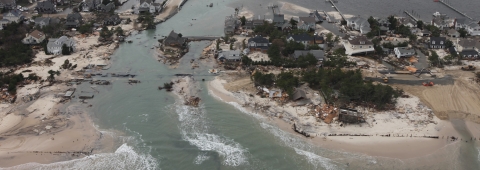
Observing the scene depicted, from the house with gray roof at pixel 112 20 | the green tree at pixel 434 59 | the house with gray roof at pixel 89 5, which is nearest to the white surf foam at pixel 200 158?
the green tree at pixel 434 59

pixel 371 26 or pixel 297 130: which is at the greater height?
pixel 371 26

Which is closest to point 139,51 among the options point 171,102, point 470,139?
point 171,102

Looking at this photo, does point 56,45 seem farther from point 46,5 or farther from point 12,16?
point 46,5

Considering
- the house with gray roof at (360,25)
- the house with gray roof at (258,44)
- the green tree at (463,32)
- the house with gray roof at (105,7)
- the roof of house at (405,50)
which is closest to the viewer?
the roof of house at (405,50)

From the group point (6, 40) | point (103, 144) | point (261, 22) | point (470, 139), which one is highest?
point (261, 22)

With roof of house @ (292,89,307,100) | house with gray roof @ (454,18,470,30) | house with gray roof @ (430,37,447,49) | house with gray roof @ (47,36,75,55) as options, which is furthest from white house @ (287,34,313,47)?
house with gray roof @ (47,36,75,55)

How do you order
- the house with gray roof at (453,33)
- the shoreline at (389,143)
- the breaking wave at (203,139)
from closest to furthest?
1. the breaking wave at (203,139)
2. the shoreline at (389,143)
3. the house with gray roof at (453,33)

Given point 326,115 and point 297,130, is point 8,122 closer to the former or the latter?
point 297,130

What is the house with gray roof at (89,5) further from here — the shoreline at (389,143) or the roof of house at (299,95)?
the shoreline at (389,143)

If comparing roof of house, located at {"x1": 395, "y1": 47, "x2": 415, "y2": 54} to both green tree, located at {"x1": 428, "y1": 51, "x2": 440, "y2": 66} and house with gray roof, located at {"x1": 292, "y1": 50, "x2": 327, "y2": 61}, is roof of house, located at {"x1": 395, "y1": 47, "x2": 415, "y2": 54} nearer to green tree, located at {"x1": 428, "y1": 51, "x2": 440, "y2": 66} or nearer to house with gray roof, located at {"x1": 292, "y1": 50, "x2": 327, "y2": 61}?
green tree, located at {"x1": 428, "y1": 51, "x2": 440, "y2": 66}
